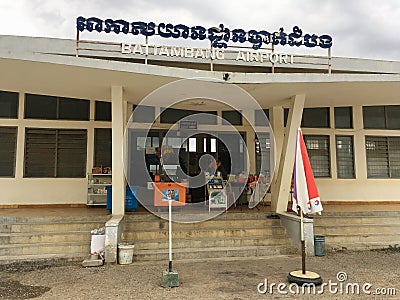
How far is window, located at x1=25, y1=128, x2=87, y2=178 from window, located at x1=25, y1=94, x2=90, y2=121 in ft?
1.12

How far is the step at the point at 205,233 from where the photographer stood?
258 inches

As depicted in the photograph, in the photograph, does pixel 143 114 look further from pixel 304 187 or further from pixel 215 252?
pixel 304 187

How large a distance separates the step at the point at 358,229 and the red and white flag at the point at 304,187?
103 inches

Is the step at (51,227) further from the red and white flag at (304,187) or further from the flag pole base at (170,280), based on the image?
the red and white flag at (304,187)

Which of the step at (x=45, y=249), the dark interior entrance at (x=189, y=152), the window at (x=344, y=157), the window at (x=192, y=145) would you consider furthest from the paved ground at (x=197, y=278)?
the window at (x=344, y=157)

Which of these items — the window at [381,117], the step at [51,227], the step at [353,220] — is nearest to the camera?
the step at [51,227]

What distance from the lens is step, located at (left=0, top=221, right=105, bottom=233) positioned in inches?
255

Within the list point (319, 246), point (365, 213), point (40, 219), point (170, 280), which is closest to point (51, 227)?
point (40, 219)

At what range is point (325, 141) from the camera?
34.5 ft

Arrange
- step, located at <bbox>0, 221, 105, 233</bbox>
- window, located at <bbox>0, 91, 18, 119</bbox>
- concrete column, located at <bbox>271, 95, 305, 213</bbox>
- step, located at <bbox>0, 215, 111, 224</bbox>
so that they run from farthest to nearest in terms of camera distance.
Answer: window, located at <bbox>0, 91, 18, 119</bbox>
concrete column, located at <bbox>271, 95, 305, 213</bbox>
step, located at <bbox>0, 215, 111, 224</bbox>
step, located at <bbox>0, 221, 105, 233</bbox>

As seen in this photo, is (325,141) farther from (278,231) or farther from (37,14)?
(37,14)

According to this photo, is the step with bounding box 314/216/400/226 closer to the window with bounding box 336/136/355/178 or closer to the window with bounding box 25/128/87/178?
the window with bounding box 336/136/355/178

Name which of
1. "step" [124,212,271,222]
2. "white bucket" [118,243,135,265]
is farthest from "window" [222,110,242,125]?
"white bucket" [118,243,135,265]

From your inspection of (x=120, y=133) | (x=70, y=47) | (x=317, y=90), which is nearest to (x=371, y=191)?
(x=317, y=90)
